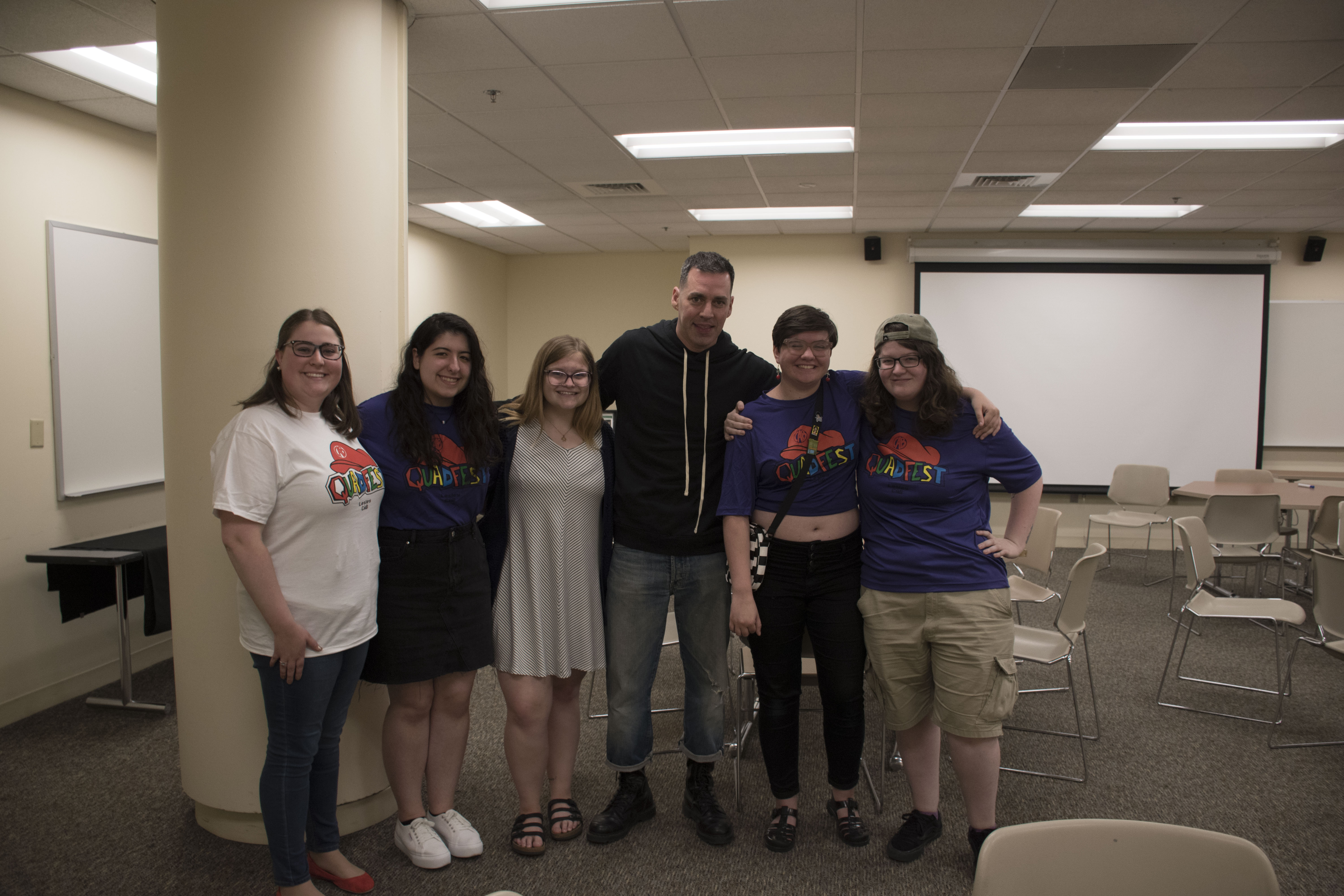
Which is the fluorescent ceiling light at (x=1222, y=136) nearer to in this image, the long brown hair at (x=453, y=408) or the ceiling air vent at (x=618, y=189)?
the ceiling air vent at (x=618, y=189)

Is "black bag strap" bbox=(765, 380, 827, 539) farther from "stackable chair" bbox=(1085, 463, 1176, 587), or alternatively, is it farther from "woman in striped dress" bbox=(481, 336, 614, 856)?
"stackable chair" bbox=(1085, 463, 1176, 587)

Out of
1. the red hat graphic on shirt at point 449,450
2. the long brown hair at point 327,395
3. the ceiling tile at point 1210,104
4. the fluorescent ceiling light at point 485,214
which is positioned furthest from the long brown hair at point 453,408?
the fluorescent ceiling light at point 485,214

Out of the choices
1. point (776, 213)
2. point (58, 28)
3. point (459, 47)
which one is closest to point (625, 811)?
point (459, 47)

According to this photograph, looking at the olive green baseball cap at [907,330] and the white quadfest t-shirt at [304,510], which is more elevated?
the olive green baseball cap at [907,330]

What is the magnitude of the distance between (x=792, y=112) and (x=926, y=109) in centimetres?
67

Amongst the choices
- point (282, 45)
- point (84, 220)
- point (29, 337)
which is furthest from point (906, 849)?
point (84, 220)

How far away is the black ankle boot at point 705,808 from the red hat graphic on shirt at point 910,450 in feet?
3.67

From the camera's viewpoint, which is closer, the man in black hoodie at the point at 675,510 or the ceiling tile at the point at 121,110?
the man in black hoodie at the point at 675,510

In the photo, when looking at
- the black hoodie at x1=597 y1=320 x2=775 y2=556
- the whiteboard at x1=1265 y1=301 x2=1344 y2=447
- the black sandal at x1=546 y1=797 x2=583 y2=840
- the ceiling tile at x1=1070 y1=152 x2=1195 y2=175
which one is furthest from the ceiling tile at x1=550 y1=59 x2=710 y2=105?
the whiteboard at x1=1265 y1=301 x2=1344 y2=447

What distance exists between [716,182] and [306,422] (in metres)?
4.24

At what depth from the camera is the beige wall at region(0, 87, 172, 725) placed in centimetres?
339

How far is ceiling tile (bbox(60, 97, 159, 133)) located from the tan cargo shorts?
3752 mm

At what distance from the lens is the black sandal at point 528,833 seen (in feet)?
7.53

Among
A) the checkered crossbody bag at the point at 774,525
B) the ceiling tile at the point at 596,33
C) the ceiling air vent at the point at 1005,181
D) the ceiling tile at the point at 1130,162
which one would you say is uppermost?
the ceiling air vent at the point at 1005,181
